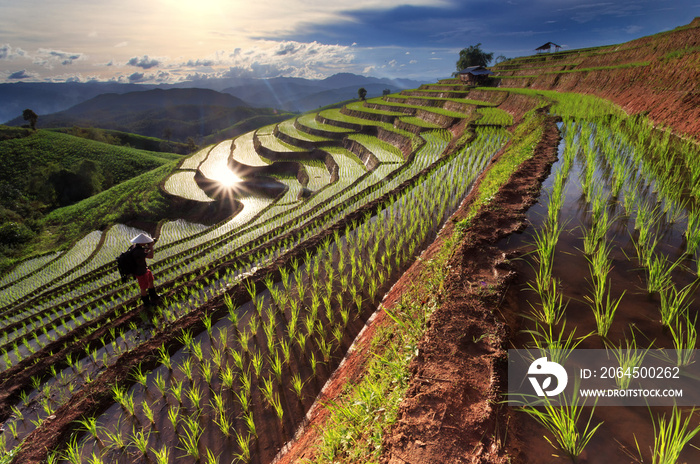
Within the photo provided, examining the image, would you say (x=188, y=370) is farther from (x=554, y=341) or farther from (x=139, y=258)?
(x=554, y=341)

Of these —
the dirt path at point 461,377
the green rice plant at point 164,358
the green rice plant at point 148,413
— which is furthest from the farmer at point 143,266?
the dirt path at point 461,377

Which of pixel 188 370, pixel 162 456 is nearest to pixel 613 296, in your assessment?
pixel 162 456

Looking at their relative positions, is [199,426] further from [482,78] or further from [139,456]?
[482,78]

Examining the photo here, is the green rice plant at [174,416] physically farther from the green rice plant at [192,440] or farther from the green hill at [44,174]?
the green hill at [44,174]

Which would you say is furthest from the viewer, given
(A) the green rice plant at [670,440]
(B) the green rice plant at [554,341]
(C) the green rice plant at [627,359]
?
(B) the green rice plant at [554,341]

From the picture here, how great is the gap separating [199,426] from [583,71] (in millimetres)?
22029

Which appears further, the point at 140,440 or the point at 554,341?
the point at 140,440

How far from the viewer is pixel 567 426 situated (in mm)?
1615

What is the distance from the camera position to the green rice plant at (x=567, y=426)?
1.50m

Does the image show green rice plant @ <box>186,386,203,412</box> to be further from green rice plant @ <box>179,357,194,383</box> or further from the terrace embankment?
the terrace embankment

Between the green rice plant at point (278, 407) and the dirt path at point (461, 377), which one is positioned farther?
the green rice plant at point (278, 407)

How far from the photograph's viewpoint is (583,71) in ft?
51.4

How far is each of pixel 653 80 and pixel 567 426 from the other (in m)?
12.8

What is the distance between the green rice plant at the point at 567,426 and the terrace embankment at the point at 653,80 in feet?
25.2
